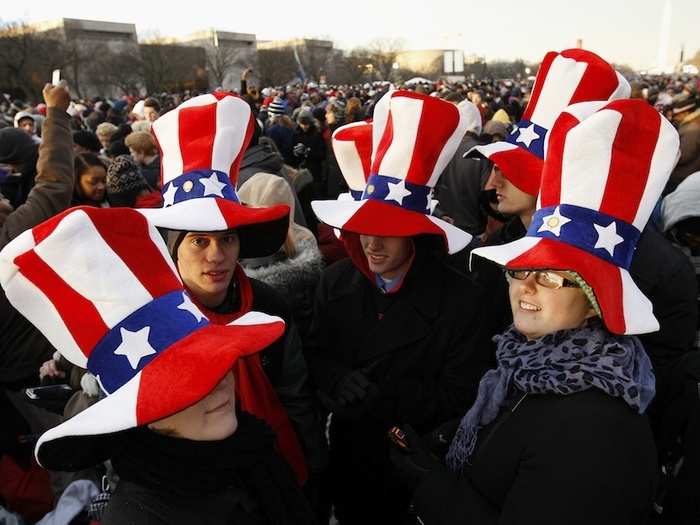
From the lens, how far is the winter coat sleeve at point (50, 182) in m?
2.63

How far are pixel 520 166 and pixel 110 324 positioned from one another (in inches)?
88.1

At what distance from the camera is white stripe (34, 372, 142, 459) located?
1.22 metres

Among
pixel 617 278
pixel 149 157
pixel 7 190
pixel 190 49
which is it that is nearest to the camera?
pixel 617 278

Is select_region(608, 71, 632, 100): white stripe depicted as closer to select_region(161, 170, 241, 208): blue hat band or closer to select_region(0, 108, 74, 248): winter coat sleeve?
select_region(161, 170, 241, 208): blue hat band

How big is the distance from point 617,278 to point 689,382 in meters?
0.68

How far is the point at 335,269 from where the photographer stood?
269 cm

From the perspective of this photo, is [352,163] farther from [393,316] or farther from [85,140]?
[85,140]

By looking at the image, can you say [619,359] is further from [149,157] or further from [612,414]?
[149,157]

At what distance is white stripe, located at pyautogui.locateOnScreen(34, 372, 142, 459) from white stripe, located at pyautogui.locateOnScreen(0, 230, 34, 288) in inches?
15.6

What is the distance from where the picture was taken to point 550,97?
2.97 m

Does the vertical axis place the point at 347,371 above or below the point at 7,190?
below

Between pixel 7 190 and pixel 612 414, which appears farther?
pixel 7 190

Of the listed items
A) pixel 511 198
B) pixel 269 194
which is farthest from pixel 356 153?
pixel 511 198

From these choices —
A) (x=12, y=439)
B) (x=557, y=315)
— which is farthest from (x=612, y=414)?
(x=12, y=439)
